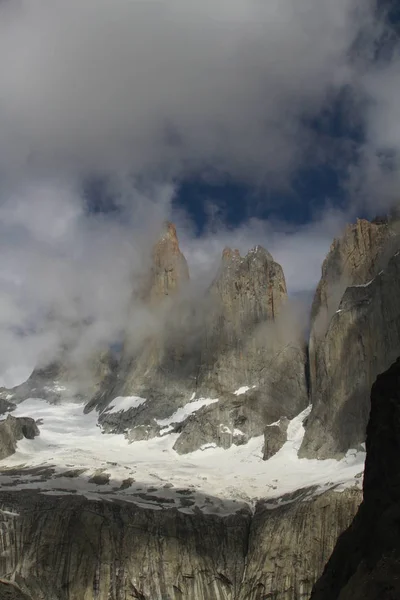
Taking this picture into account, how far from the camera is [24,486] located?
11306 cm

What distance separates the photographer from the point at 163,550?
9306 centimetres

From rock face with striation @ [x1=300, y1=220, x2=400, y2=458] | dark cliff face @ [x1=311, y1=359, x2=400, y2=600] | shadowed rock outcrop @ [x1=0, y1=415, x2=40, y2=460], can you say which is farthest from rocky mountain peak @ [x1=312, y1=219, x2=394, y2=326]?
dark cliff face @ [x1=311, y1=359, x2=400, y2=600]

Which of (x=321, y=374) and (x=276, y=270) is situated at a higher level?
(x=276, y=270)

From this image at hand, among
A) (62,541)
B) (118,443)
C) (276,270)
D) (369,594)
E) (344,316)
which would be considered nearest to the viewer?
(369,594)

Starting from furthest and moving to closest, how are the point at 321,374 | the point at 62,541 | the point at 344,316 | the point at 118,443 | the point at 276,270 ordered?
the point at 276,270, the point at 118,443, the point at 321,374, the point at 344,316, the point at 62,541

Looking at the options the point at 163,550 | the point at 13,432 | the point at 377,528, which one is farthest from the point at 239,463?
the point at 377,528

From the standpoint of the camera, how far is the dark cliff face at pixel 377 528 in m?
22.8

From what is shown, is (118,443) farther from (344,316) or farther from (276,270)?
(344,316)

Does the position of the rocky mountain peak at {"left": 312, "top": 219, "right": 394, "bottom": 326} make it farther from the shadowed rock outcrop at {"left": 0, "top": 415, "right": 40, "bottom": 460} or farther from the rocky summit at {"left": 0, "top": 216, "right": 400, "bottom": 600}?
the shadowed rock outcrop at {"left": 0, "top": 415, "right": 40, "bottom": 460}

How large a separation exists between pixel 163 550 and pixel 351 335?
56561 mm

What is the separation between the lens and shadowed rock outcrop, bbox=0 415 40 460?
15300cm

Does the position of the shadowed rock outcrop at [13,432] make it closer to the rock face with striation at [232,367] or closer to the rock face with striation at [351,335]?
the rock face with striation at [232,367]

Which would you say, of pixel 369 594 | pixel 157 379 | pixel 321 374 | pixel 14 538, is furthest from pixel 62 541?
pixel 157 379

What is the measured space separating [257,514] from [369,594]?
85380 mm
